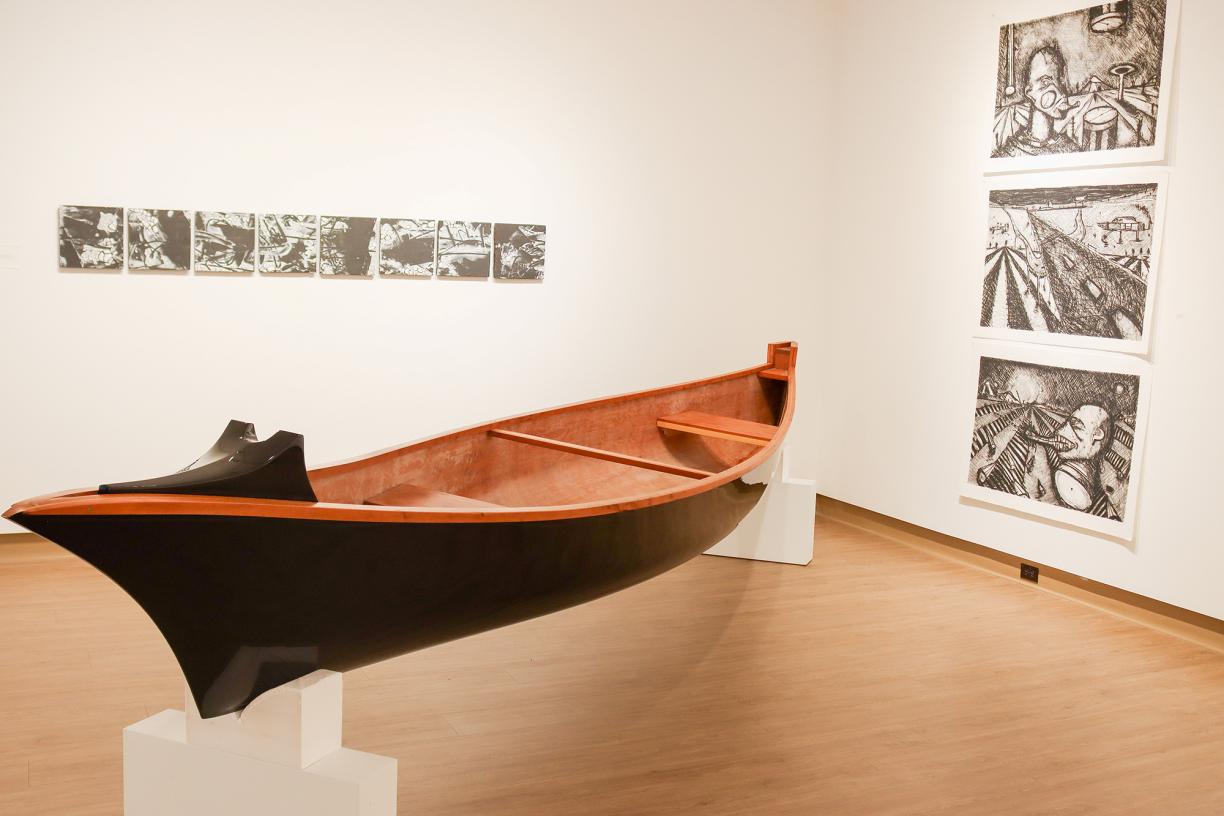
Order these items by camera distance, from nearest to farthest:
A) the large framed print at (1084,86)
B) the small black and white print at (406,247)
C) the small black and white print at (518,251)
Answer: the large framed print at (1084,86) → the small black and white print at (406,247) → the small black and white print at (518,251)

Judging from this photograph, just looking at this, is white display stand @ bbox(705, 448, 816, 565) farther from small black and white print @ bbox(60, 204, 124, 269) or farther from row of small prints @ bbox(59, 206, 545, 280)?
small black and white print @ bbox(60, 204, 124, 269)

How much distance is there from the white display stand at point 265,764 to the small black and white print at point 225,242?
10.1 feet

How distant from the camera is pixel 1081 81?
466 centimetres

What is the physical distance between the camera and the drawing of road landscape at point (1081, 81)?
438 centimetres

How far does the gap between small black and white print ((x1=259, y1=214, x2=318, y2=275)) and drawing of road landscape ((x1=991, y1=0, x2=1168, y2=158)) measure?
11.1 feet

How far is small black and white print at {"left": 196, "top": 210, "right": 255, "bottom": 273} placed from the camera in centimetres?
480

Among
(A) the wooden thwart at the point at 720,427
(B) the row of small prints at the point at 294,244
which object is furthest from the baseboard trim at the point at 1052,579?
(B) the row of small prints at the point at 294,244

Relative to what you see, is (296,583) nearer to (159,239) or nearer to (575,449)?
(575,449)

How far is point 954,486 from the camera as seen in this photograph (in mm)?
5383

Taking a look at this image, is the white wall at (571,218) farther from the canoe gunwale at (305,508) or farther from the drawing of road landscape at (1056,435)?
the canoe gunwale at (305,508)

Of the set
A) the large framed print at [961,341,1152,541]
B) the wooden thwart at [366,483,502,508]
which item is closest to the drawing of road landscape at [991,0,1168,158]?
the large framed print at [961,341,1152,541]

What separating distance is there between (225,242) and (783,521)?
2987 millimetres

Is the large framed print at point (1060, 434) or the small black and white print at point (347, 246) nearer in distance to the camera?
the large framed print at point (1060, 434)

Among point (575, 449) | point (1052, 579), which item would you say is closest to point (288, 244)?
point (575, 449)
